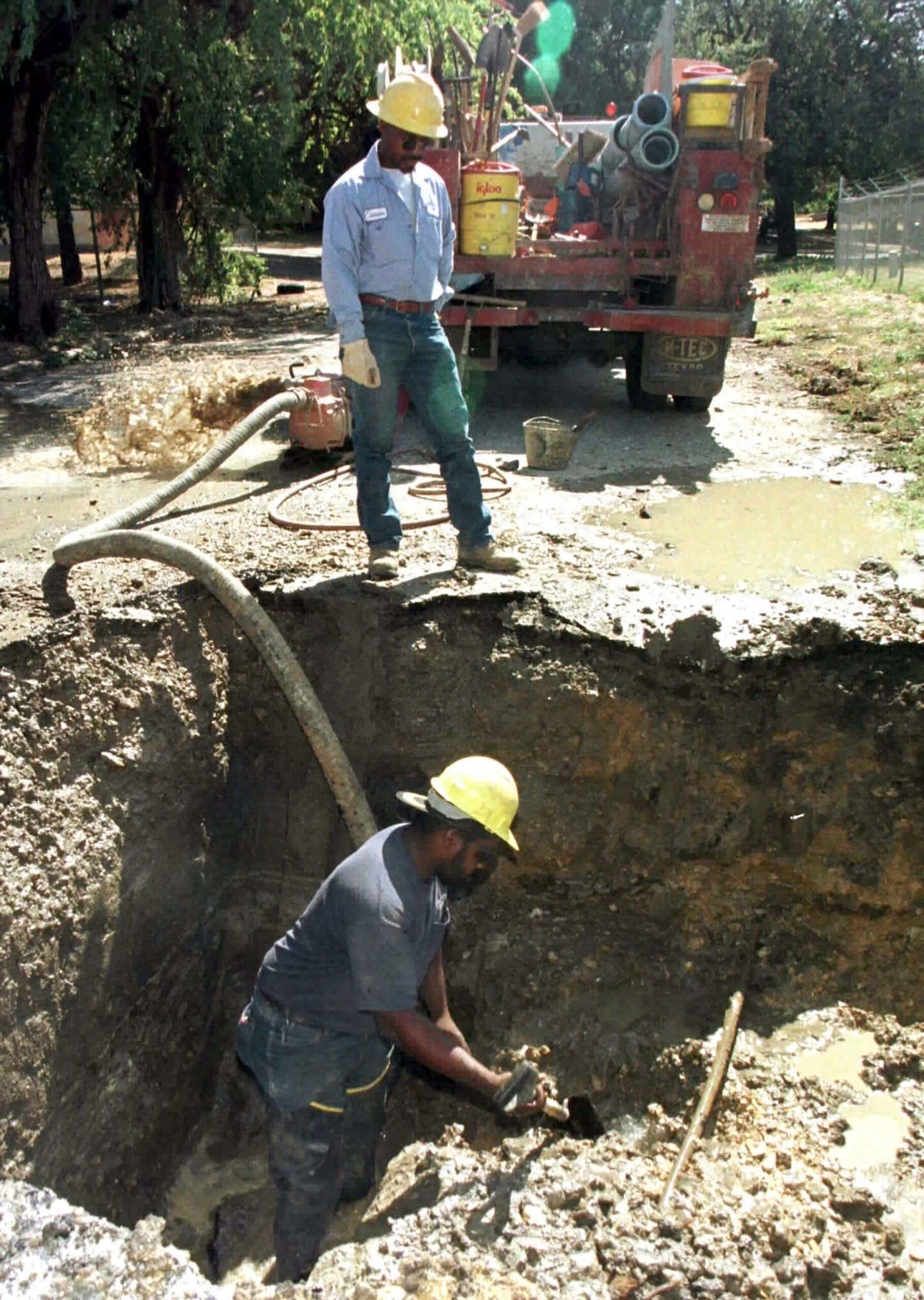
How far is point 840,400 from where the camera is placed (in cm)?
851

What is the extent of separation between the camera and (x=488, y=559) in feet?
15.1

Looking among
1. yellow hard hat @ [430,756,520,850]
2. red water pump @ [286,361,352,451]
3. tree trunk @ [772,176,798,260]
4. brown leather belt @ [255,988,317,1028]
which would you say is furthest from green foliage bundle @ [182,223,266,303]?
yellow hard hat @ [430,756,520,850]

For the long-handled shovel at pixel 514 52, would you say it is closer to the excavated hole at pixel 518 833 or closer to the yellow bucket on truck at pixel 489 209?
the yellow bucket on truck at pixel 489 209

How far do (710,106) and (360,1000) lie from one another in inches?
259

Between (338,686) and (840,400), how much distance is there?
19.1 feet

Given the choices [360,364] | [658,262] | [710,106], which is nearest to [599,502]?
[360,364]

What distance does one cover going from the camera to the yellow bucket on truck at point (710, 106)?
7.06 m

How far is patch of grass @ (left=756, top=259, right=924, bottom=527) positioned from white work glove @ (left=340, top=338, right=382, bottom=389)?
2.94m

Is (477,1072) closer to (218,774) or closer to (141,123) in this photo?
(218,774)

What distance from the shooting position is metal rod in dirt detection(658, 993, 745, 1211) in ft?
9.82

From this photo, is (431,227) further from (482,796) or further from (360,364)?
(482,796)

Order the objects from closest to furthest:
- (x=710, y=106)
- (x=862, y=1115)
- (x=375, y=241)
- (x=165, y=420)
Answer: (x=862, y=1115) < (x=375, y=241) < (x=710, y=106) < (x=165, y=420)

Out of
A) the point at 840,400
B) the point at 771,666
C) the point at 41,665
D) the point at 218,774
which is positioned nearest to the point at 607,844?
the point at 771,666

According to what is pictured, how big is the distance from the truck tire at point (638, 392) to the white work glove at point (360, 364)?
4.35m
